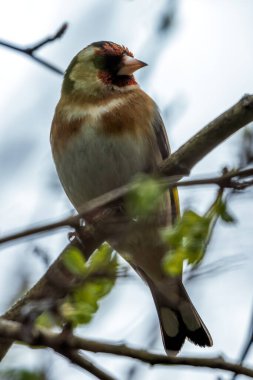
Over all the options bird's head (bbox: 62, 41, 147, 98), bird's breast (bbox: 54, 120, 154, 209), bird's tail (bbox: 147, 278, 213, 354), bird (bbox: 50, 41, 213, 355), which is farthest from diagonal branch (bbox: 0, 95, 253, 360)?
bird's head (bbox: 62, 41, 147, 98)

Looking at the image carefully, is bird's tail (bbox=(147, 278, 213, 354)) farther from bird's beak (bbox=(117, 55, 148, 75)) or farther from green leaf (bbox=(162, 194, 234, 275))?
green leaf (bbox=(162, 194, 234, 275))

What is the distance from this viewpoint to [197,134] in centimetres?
364

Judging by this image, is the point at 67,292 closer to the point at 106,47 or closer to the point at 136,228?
the point at 136,228

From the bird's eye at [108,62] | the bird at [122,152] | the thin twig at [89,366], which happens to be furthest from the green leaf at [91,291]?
the bird's eye at [108,62]

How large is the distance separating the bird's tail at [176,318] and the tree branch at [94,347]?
7.31 ft

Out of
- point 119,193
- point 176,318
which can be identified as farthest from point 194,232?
point 176,318

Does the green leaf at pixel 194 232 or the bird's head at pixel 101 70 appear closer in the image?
the green leaf at pixel 194 232

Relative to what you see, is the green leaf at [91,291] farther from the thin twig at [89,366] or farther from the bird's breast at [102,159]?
the bird's breast at [102,159]

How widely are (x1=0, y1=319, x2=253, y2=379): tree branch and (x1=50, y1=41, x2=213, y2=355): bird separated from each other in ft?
6.05

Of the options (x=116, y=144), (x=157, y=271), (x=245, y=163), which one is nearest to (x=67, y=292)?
(x=245, y=163)

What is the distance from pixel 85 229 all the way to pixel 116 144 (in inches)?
54.4

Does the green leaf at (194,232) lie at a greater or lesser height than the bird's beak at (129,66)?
greater

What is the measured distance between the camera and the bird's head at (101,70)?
5.86 m

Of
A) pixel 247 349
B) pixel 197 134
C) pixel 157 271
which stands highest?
pixel 197 134
